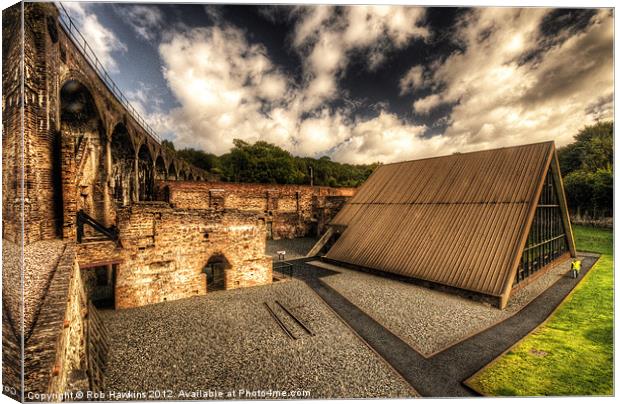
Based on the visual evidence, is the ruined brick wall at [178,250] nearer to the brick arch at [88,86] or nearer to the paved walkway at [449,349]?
the paved walkway at [449,349]

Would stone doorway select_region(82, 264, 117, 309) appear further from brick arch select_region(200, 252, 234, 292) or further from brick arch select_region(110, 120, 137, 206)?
brick arch select_region(110, 120, 137, 206)

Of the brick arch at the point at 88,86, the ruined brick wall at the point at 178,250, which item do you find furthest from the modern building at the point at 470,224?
the brick arch at the point at 88,86

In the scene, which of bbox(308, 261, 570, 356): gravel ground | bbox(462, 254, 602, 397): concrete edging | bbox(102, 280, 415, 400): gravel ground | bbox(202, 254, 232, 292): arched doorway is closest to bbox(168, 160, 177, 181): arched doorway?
bbox(202, 254, 232, 292): arched doorway

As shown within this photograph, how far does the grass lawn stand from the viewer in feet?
15.0

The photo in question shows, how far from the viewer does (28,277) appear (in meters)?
4.29

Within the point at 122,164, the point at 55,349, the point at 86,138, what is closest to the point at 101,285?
the point at 86,138

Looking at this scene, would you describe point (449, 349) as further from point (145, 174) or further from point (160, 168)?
point (160, 168)

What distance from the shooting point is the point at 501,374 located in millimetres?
4883

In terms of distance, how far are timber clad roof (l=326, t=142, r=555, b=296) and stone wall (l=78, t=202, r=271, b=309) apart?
205 inches

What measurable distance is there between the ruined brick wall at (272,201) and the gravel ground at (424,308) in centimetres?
1092

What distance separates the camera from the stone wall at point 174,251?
7934mm

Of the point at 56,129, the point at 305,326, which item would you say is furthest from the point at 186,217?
the point at 305,326

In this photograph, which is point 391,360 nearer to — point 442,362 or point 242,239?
point 442,362

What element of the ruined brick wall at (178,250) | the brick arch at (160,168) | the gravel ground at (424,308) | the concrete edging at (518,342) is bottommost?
the gravel ground at (424,308)
